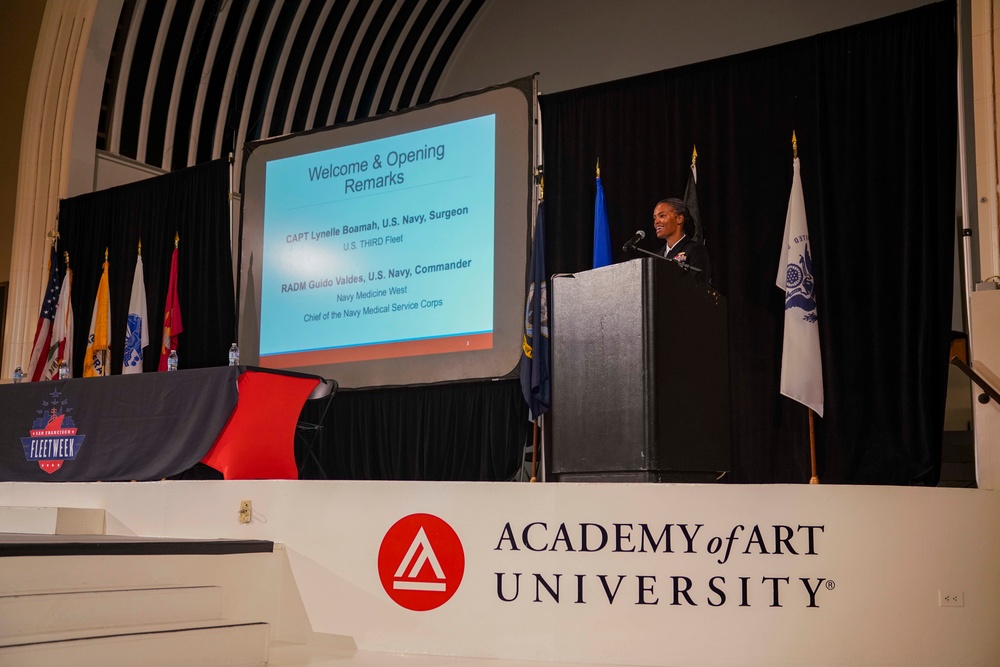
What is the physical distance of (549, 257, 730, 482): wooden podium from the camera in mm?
2939

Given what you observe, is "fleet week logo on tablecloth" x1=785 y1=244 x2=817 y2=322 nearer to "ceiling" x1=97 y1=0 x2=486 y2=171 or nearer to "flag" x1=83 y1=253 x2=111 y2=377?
"flag" x1=83 y1=253 x2=111 y2=377

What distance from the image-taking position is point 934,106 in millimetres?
4590

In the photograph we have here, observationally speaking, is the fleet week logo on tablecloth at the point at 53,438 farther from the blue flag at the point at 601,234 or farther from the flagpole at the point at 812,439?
the flagpole at the point at 812,439

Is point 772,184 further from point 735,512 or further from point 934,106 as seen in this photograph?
point 735,512

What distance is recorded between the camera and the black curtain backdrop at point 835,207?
14.9 feet

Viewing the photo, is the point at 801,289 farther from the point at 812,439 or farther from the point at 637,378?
the point at 637,378

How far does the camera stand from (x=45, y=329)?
7320mm

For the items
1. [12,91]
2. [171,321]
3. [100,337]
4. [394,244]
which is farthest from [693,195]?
[12,91]

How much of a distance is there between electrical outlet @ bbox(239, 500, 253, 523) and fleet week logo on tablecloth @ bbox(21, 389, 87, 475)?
55.1 inches

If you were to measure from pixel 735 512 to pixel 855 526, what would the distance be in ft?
1.18

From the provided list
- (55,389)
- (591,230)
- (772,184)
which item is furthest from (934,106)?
(55,389)

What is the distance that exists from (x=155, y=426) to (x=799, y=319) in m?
3.08

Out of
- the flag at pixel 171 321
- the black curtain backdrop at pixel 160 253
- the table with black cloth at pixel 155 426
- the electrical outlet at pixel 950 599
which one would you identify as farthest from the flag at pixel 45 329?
the electrical outlet at pixel 950 599

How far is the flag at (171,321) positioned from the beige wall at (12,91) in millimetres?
1793
